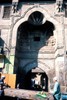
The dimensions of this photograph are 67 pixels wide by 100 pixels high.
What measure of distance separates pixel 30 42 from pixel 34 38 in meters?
0.53

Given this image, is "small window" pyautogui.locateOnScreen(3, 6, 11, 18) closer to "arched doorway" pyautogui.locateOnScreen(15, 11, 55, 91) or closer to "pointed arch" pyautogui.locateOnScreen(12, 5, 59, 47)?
"pointed arch" pyautogui.locateOnScreen(12, 5, 59, 47)

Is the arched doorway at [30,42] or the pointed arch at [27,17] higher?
the pointed arch at [27,17]

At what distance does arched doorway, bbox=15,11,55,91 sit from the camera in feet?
50.3

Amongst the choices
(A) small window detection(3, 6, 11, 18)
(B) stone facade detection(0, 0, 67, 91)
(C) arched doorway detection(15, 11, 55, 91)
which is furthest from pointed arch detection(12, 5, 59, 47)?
(A) small window detection(3, 6, 11, 18)

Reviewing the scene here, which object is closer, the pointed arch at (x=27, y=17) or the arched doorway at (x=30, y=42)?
the arched doorway at (x=30, y=42)

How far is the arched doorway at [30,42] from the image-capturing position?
50.3ft

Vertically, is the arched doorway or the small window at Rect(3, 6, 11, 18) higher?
the small window at Rect(3, 6, 11, 18)

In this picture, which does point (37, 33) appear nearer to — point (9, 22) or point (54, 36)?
point (54, 36)

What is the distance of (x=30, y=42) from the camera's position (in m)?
16.3

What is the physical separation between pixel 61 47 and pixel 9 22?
515 cm

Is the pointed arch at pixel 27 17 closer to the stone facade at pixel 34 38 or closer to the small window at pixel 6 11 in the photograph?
the stone facade at pixel 34 38

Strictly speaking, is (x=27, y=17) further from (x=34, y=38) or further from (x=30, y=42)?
(x=30, y=42)

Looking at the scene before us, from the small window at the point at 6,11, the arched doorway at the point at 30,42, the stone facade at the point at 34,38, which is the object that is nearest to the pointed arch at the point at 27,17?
the stone facade at the point at 34,38

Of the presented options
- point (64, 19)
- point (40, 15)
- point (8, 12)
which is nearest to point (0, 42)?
point (8, 12)
